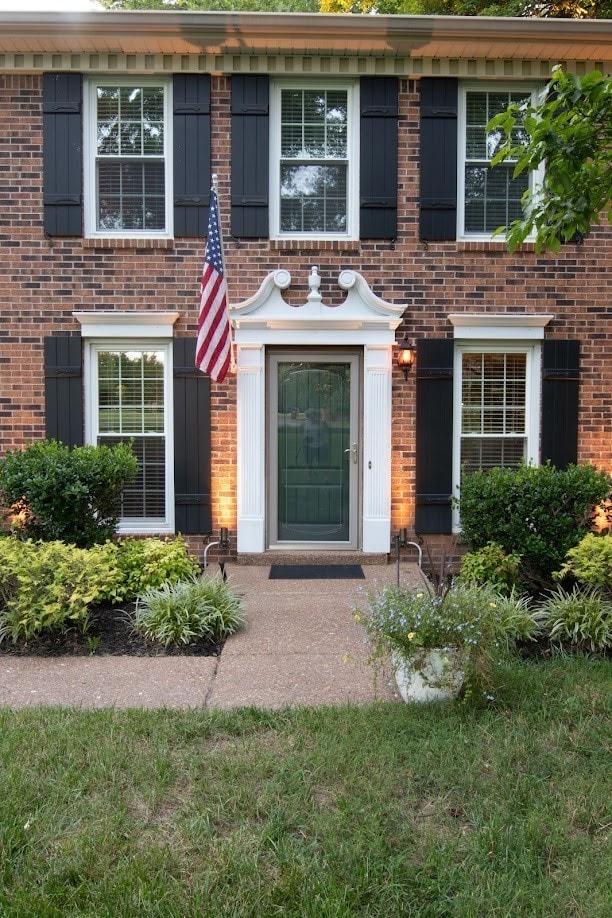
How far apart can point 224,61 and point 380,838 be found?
6966 mm

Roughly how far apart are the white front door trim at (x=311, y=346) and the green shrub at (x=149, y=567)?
1205 mm

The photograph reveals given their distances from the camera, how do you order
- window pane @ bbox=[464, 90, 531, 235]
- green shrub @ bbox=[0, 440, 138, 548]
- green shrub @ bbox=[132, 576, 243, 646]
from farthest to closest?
window pane @ bbox=[464, 90, 531, 235]
green shrub @ bbox=[0, 440, 138, 548]
green shrub @ bbox=[132, 576, 243, 646]

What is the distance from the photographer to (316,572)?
6.82 meters

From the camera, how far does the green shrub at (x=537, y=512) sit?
5930 millimetres

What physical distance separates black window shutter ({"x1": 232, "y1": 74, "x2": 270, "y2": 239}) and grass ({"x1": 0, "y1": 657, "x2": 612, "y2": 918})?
5.09m

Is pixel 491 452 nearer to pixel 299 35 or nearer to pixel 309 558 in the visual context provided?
pixel 309 558

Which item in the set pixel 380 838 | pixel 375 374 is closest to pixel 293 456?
pixel 375 374

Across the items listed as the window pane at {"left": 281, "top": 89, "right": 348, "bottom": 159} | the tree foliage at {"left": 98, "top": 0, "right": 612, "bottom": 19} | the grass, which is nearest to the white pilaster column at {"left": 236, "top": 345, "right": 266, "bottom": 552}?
the window pane at {"left": 281, "top": 89, "right": 348, "bottom": 159}

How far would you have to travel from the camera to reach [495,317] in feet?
23.4

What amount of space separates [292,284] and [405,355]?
54.0 inches

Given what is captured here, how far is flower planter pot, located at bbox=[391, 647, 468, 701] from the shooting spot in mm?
3768

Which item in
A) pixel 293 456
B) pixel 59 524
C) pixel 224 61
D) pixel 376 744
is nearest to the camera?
pixel 376 744

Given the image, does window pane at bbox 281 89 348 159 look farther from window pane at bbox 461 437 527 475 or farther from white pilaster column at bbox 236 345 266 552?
window pane at bbox 461 437 527 475

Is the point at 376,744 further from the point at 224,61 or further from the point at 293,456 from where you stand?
the point at 224,61
